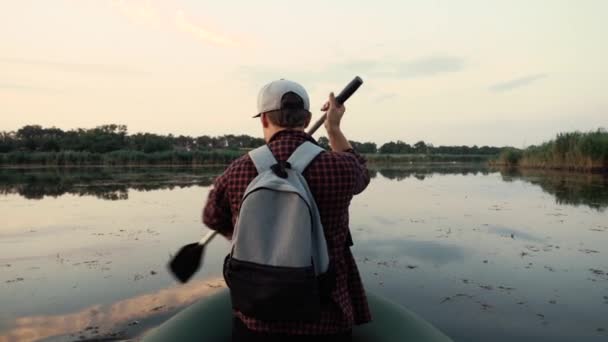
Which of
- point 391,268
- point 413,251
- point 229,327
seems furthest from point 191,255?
point 413,251

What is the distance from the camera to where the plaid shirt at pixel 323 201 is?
141cm

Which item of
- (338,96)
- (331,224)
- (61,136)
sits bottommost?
(331,224)

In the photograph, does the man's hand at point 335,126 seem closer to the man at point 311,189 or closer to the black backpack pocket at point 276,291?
the man at point 311,189

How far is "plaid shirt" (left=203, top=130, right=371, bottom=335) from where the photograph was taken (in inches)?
55.5

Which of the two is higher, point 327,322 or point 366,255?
point 327,322

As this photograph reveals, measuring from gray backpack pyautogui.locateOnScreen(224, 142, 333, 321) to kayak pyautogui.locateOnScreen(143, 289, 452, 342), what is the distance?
3.01 feet

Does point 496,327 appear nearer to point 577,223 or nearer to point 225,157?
point 577,223

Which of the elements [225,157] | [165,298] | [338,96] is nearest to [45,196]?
[165,298]

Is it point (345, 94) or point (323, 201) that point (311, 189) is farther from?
point (345, 94)

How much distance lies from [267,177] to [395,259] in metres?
4.42

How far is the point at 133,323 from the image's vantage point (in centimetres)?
349

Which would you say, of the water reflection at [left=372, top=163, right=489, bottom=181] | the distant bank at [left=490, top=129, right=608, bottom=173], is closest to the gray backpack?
the water reflection at [left=372, top=163, right=489, bottom=181]

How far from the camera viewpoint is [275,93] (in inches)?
59.1

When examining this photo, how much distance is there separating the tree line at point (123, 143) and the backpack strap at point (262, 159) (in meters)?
49.0
